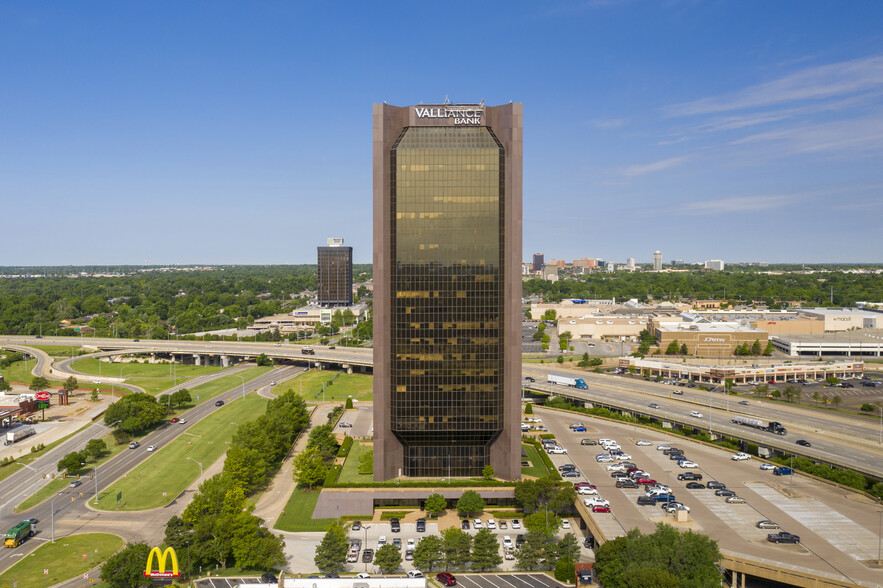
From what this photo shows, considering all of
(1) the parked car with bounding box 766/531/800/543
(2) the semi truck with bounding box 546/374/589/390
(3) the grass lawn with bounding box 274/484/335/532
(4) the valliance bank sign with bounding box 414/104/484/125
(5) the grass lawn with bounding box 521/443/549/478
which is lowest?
(3) the grass lawn with bounding box 274/484/335/532

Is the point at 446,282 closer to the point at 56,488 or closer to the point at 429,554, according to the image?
the point at 429,554

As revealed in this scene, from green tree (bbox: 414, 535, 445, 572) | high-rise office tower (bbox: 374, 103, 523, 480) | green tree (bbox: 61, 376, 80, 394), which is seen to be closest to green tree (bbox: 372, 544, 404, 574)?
green tree (bbox: 414, 535, 445, 572)

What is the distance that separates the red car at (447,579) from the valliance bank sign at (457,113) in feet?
230

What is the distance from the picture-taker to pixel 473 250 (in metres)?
104

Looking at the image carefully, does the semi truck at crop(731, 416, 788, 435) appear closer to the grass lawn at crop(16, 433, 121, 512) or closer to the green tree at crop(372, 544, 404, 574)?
the green tree at crop(372, 544, 404, 574)

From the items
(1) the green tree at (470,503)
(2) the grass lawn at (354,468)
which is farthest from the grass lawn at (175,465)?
(1) the green tree at (470,503)

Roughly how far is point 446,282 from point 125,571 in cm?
6117

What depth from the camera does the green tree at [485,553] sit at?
265 ft

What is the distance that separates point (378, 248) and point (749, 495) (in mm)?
74862

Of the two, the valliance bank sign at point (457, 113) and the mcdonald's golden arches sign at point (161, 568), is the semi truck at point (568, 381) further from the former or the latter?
the mcdonald's golden arches sign at point (161, 568)

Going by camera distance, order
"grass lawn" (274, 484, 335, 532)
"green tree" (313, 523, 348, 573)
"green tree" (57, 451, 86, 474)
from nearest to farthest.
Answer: "green tree" (313, 523, 348, 573), "grass lawn" (274, 484, 335, 532), "green tree" (57, 451, 86, 474)

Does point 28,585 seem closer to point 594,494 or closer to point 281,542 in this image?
point 281,542

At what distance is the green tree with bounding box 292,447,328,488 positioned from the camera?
4299 inches

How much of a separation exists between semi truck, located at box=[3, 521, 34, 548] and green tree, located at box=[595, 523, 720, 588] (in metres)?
81.9
